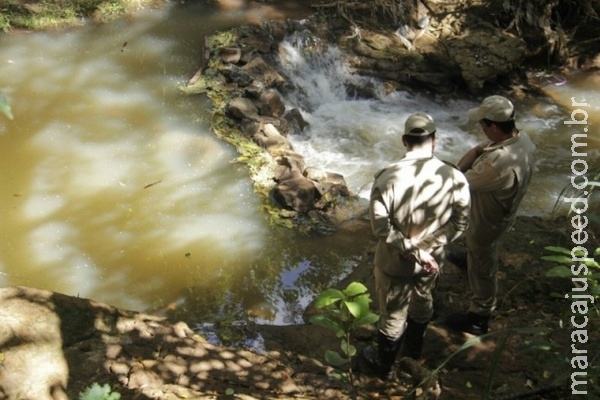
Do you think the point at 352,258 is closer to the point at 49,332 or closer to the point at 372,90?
the point at 49,332

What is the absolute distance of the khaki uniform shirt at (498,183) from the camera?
3461 mm

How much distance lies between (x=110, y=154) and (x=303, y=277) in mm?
2705

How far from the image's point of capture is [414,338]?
3.72 metres

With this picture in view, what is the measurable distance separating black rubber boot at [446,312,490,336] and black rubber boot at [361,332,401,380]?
0.67 m

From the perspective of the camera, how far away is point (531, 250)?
4844 mm

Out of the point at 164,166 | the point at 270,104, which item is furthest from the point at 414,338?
the point at 270,104

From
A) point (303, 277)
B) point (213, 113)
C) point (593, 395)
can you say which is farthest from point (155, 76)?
point (593, 395)

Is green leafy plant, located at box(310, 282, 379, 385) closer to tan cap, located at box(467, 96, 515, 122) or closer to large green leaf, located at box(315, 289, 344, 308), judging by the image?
large green leaf, located at box(315, 289, 344, 308)

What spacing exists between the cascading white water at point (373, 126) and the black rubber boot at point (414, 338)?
2.77m

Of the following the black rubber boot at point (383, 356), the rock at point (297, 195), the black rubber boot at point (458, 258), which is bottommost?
the rock at point (297, 195)

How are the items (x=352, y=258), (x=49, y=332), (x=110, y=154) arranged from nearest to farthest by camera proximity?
(x=49, y=332) < (x=352, y=258) < (x=110, y=154)

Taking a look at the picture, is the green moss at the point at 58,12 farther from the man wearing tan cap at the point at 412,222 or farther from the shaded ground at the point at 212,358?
the man wearing tan cap at the point at 412,222

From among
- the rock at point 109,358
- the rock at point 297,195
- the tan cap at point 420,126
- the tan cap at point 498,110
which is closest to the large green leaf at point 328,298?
the rock at point 109,358

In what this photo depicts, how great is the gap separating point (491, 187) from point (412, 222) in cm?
64
